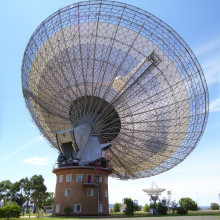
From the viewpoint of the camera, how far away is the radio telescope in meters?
29.5

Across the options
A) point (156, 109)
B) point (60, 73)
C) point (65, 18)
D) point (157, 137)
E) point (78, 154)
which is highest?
point (65, 18)

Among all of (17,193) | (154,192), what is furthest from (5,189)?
(154,192)

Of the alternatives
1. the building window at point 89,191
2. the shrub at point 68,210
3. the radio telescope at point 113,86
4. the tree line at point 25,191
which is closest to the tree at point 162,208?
the radio telescope at point 113,86

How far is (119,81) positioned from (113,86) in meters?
1.52

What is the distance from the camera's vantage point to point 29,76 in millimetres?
35656

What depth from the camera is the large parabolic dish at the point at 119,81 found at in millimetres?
29422

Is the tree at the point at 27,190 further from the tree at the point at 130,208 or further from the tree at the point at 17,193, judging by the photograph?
the tree at the point at 130,208

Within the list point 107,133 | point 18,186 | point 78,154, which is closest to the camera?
point 78,154

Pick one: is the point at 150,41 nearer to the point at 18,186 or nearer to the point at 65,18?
the point at 65,18

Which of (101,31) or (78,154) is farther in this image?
(78,154)

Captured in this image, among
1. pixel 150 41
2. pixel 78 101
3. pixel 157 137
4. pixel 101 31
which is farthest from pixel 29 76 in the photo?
pixel 157 137

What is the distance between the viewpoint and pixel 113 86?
34.4 metres

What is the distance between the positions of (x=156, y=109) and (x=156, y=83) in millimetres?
4080

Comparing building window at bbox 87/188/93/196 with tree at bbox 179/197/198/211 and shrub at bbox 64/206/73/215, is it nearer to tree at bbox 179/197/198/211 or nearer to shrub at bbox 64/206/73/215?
shrub at bbox 64/206/73/215
